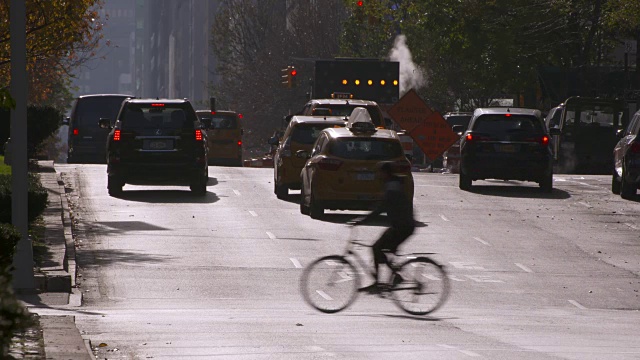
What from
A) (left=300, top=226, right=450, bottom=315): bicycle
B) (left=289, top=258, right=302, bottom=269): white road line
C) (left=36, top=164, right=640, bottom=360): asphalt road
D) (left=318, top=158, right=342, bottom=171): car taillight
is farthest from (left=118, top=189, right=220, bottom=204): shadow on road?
(left=300, top=226, right=450, bottom=315): bicycle

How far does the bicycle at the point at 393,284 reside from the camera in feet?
49.8

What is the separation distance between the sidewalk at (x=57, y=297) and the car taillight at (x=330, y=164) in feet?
14.6

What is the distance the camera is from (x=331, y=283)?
A: 51.1ft

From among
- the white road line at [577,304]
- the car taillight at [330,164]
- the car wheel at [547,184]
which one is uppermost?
the car taillight at [330,164]

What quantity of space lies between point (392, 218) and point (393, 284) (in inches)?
29.5

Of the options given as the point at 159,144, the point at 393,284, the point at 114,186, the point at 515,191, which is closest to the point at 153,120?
Result: the point at 159,144

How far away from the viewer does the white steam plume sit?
7725cm

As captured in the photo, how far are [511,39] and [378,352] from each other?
44911 mm

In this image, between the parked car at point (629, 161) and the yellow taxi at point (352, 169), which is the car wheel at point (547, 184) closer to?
the parked car at point (629, 161)

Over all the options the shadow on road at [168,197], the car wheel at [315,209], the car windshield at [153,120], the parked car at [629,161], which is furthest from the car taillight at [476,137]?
the car wheel at [315,209]

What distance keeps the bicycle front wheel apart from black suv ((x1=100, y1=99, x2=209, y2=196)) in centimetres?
1319

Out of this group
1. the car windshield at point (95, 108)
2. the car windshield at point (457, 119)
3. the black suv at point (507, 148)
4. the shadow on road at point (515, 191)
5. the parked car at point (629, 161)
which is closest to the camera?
the parked car at point (629, 161)

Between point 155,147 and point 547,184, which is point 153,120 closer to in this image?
point 155,147

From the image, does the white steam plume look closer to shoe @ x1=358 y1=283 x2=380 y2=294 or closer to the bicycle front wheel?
the bicycle front wheel
